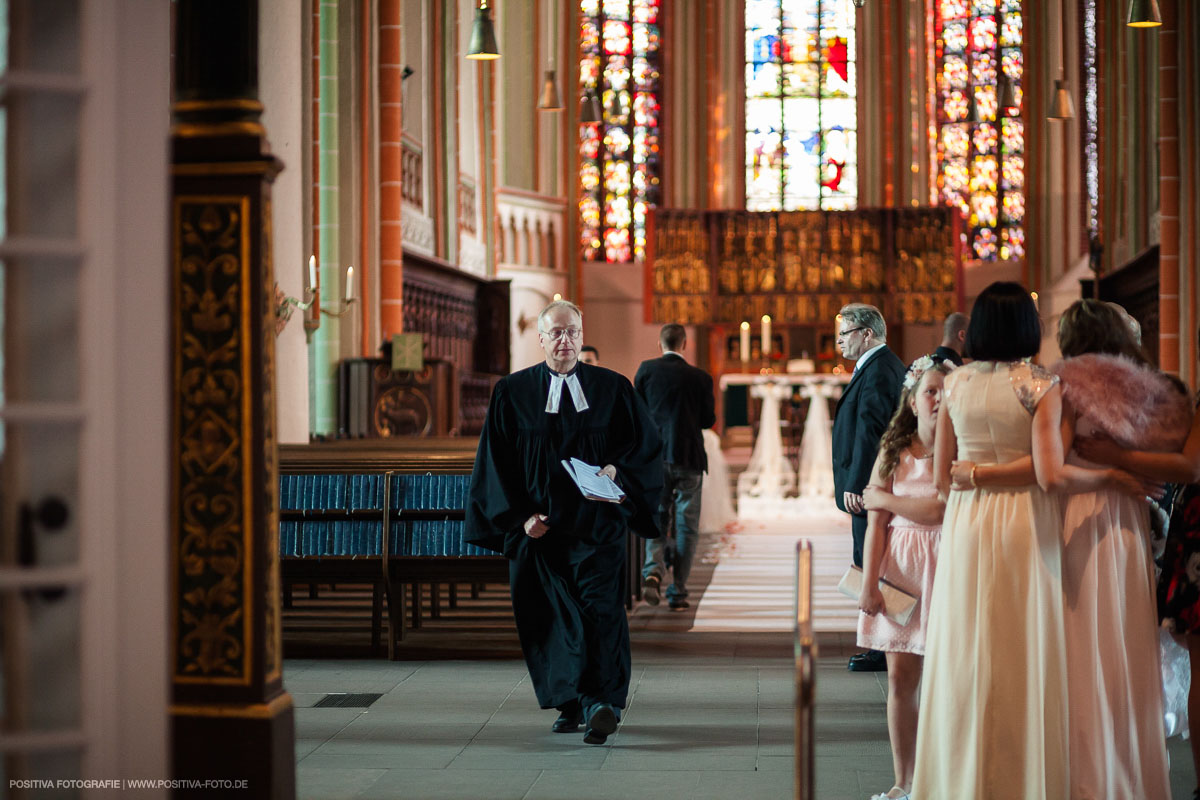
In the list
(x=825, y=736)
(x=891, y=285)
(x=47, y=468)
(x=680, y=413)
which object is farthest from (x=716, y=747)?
(x=891, y=285)

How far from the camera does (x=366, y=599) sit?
840 cm

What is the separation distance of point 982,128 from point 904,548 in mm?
18956

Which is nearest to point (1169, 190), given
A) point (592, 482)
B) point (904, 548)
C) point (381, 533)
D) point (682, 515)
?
point (682, 515)

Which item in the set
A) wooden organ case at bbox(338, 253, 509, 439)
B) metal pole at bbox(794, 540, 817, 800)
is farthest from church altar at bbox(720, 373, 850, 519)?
metal pole at bbox(794, 540, 817, 800)

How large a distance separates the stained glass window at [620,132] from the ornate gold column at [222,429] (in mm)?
18326

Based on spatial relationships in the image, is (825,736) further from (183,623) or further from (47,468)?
(47,468)

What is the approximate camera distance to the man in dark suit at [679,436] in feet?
25.8

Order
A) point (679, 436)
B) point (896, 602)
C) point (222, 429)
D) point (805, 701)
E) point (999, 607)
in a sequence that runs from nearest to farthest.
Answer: point (805, 701) < point (222, 429) < point (999, 607) < point (896, 602) < point (679, 436)

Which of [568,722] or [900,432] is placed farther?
[568,722]

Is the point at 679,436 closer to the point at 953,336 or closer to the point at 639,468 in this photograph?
the point at 953,336

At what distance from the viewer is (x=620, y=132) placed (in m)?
22.0

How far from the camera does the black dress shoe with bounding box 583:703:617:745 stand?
15.3ft

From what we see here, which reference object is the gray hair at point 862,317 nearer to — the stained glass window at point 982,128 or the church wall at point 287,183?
the church wall at point 287,183

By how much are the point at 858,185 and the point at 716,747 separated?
18141 millimetres
